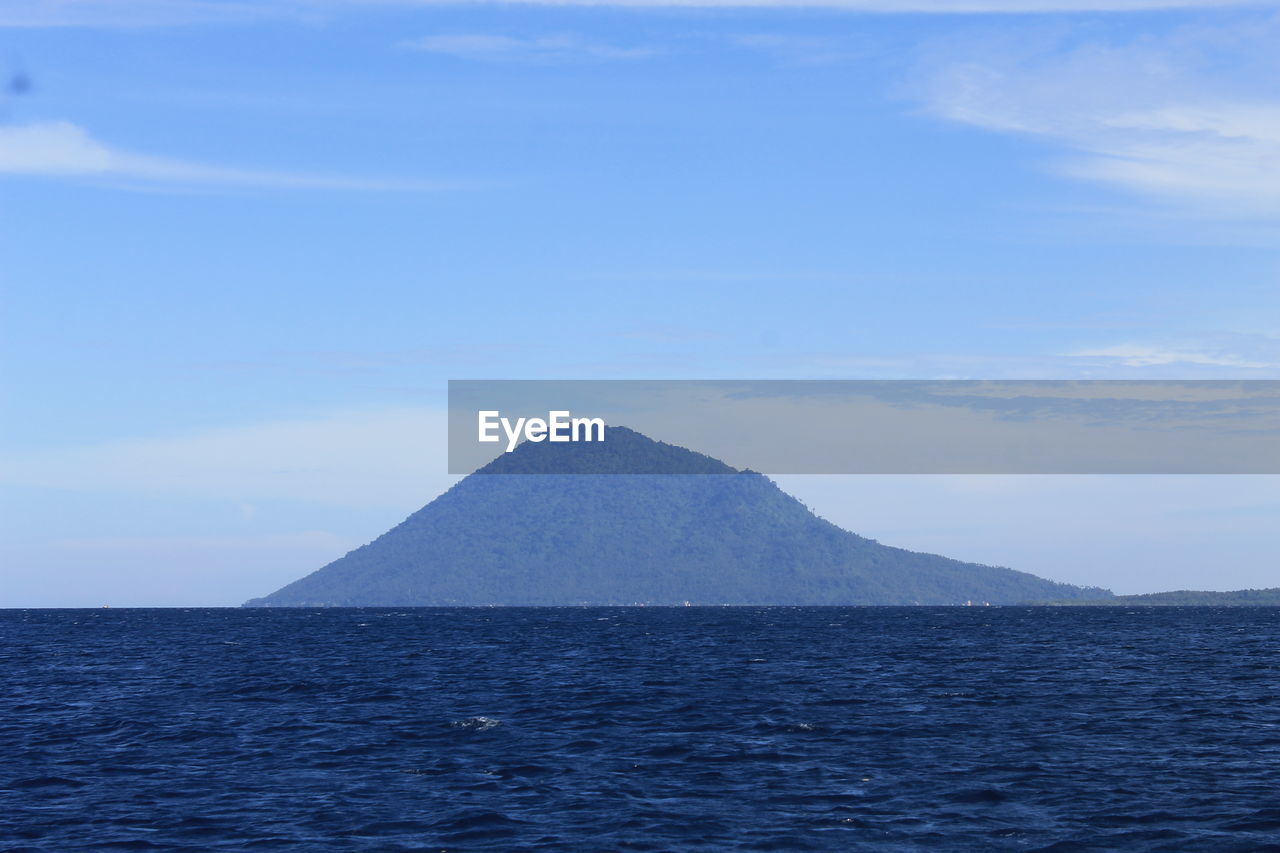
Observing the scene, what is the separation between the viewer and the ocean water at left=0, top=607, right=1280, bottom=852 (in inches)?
1345

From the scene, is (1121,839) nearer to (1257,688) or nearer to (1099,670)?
(1257,688)

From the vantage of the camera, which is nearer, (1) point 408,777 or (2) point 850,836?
(2) point 850,836

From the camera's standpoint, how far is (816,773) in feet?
140

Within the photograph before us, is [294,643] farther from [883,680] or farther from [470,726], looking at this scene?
[470,726]

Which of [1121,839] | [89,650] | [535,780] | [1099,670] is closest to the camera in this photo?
[1121,839]

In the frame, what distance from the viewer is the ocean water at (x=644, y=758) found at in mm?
34156

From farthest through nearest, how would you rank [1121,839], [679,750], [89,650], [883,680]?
[89,650], [883,680], [679,750], [1121,839]

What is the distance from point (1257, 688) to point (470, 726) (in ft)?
153

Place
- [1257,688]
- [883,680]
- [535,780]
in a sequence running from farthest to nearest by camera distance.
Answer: [883,680] < [1257,688] < [535,780]

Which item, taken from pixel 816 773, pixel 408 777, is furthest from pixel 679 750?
pixel 408 777

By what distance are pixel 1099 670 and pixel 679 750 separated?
164 ft

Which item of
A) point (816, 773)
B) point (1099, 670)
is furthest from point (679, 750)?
point (1099, 670)

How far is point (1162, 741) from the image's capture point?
163 ft

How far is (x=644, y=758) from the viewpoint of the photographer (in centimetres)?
4581
